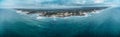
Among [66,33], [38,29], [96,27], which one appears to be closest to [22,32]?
[38,29]

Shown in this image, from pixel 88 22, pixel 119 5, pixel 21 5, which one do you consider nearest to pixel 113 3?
A: pixel 119 5

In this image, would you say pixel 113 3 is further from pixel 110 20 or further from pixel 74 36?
pixel 74 36

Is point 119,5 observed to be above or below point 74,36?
above

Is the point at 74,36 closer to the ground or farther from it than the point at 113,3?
closer to the ground

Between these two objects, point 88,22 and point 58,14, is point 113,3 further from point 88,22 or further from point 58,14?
point 58,14

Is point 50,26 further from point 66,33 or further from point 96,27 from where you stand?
point 96,27
